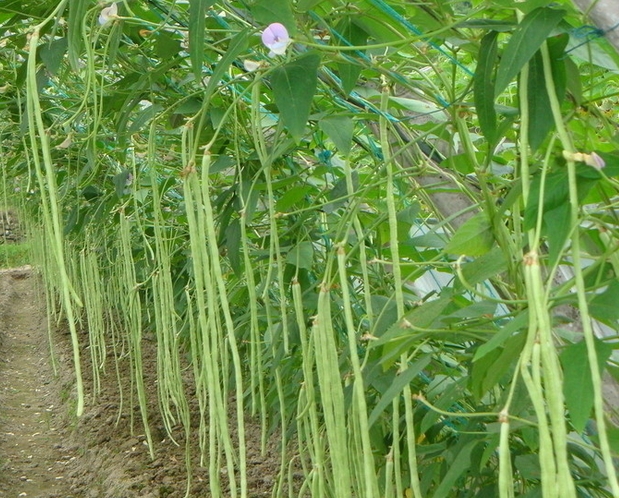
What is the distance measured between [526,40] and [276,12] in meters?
0.26

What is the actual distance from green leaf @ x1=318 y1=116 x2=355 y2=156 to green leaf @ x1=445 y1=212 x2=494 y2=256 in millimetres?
169

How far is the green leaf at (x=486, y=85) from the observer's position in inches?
28.5

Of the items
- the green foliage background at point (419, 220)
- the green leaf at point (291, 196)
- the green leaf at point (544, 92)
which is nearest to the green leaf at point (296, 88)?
the green foliage background at point (419, 220)

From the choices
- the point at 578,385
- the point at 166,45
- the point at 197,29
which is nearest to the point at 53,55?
the point at 166,45

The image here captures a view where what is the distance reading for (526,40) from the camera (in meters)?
0.63

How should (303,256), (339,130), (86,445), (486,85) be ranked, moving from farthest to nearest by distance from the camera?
(86,445) → (303,256) → (339,130) → (486,85)

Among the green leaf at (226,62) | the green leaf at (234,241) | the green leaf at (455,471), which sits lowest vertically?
the green leaf at (455,471)

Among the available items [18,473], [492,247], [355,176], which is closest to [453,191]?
[355,176]

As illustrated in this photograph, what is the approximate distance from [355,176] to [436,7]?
475 millimetres

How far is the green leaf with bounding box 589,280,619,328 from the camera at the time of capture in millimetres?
664

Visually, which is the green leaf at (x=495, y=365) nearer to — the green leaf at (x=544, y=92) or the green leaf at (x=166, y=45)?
the green leaf at (x=544, y=92)

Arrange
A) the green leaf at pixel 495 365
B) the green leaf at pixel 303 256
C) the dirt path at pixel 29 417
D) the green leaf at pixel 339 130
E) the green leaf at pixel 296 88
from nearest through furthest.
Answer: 1. the green leaf at pixel 495 365
2. the green leaf at pixel 296 88
3. the green leaf at pixel 339 130
4. the green leaf at pixel 303 256
5. the dirt path at pixel 29 417

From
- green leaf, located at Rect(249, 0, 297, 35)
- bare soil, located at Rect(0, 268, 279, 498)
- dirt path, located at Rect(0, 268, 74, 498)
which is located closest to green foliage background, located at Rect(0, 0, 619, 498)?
green leaf, located at Rect(249, 0, 297, 35)

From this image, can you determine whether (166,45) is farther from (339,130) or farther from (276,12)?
(276,12)
